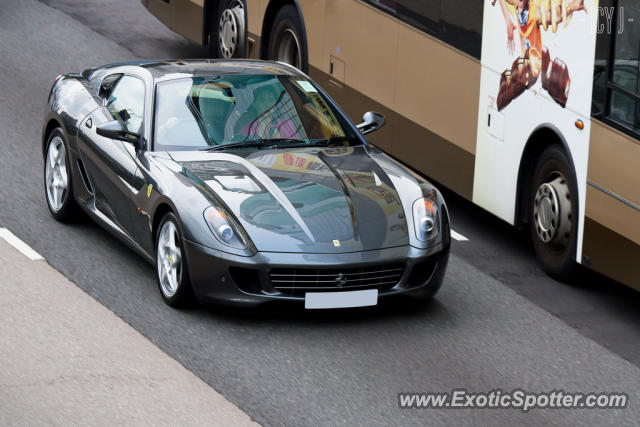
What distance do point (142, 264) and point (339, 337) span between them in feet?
6.50

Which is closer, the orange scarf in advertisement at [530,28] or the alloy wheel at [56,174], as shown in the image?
the orange scarf in advertisement at [530,28]

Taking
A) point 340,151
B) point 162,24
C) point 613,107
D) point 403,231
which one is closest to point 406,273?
point 403,231

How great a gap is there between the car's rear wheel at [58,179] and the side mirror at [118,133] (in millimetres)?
1177

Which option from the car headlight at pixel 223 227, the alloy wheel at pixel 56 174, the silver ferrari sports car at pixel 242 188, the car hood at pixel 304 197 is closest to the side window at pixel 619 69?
the silver ferrari sports car at pixel 242 188

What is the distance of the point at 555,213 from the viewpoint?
35.6 feet

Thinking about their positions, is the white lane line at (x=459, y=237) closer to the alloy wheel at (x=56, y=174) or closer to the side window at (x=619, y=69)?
the side window at (x=619, y=69)

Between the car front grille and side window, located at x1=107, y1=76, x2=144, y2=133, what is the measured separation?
191 centimetres

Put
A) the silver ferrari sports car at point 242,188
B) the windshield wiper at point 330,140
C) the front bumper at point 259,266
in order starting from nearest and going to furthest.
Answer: the front bumper at point 259,266, the silver ferrari sports car at point 242,188, the windshield wiper at point 330,140

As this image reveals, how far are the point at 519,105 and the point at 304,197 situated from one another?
259 cm

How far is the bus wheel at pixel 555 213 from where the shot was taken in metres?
10.7

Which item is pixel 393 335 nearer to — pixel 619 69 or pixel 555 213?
pixel 555 213

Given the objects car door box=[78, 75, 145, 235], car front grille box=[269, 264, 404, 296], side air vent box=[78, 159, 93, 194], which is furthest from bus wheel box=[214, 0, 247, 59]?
car front grille box=[269, 264, 404, 296]

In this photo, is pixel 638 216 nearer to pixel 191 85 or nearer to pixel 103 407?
pixel 191 85

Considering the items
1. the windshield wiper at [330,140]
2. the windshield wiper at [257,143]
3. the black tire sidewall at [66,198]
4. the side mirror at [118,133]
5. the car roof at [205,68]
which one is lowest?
the black tire sidewall at [66,198]
